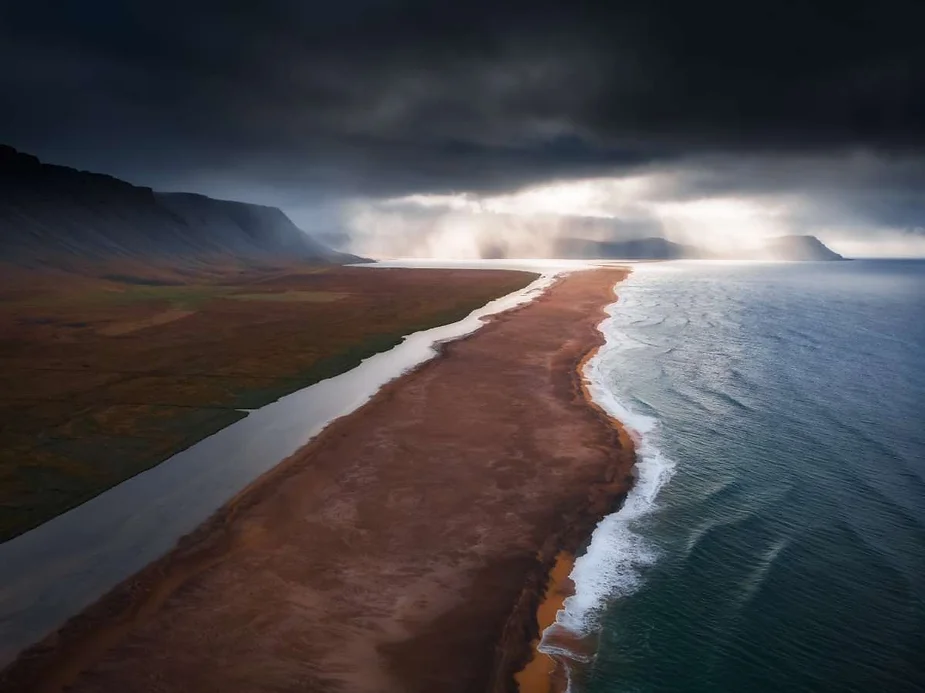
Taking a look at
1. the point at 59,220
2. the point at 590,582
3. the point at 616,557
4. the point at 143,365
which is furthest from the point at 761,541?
the point at 59,220

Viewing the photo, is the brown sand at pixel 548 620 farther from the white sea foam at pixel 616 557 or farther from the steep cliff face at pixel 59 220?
the steep cliff face at pixel 59 220

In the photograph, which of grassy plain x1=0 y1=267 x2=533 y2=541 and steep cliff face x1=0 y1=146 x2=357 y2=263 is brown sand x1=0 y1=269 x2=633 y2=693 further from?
steep cliff face x1=0 y1=146 x2=357 y2=263

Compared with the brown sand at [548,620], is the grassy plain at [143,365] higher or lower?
higher

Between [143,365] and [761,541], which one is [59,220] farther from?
[761,541]

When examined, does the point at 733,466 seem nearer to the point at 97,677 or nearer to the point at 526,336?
A: the point at 97,677

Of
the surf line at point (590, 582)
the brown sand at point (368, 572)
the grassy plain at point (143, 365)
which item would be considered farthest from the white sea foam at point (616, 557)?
the grassy plain at point (143, 365)

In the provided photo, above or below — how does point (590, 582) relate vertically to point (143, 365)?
below
